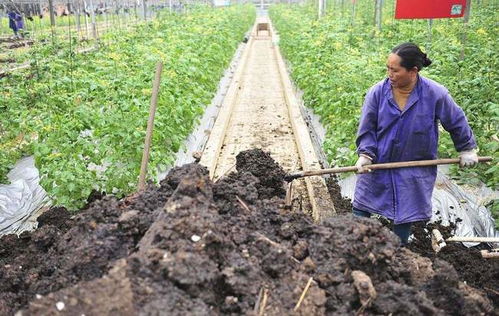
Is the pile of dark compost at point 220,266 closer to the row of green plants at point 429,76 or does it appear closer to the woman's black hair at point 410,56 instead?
the woman's black hair at point 410,56

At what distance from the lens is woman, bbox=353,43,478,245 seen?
152 inches

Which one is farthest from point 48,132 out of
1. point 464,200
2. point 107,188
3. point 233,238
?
point 464,200

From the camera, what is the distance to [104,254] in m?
3.13

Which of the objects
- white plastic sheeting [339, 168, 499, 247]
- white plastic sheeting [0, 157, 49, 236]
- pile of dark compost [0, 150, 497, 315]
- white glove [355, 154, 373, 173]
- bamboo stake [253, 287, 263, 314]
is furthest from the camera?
white plastic sheeting [0, 157, 49, 236]

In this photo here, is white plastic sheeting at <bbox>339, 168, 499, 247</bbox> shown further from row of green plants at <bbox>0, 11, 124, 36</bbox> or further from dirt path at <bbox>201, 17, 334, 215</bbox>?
row of green plants at <bbox>0, 11, 124, 36</bbox>

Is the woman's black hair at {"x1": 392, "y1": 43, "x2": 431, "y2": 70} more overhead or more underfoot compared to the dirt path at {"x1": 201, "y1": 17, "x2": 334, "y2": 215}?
more overhead

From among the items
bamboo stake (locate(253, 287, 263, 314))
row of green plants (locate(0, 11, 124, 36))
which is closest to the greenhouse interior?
bamboo stake (locate(253, 287, 263, 314))

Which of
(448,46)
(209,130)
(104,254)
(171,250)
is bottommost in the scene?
(209,130)

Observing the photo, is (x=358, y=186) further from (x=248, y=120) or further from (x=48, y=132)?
(x=248, y=120)

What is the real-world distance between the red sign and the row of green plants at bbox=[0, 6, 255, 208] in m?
4.10

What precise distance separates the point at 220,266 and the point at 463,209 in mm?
3801

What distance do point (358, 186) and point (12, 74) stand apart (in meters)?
6.80

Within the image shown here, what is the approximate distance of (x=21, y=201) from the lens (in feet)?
19.5

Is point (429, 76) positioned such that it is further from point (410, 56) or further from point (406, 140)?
point (410, 56)
